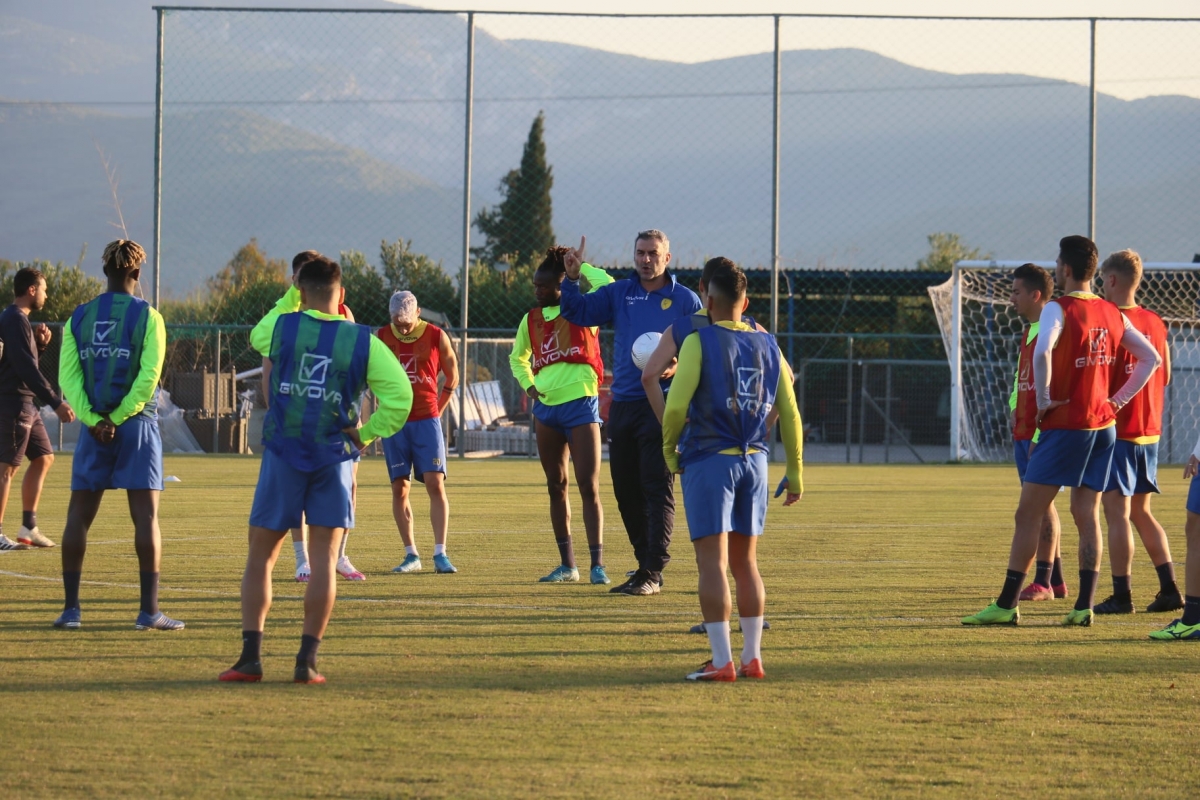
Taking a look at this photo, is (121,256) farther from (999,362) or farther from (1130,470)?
(999,362)

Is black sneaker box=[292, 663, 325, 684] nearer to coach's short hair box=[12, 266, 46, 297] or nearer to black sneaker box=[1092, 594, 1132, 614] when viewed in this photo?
black sneaker box=[1092, 594, 1132, 614]

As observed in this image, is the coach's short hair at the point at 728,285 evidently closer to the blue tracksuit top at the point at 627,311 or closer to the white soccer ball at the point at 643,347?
the white soccer ball at the point at 643,347

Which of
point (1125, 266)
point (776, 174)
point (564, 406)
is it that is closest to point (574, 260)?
point (564, 406)

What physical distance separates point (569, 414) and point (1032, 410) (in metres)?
3.05

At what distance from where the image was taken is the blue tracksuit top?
9195mm

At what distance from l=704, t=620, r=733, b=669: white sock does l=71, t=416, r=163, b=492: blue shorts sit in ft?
10.3

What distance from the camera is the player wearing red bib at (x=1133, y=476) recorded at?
8.80m

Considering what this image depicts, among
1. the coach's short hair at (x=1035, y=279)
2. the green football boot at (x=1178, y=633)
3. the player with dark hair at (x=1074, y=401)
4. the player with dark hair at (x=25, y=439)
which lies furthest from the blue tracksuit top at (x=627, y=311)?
the player with dark hair at (x=25, y=439)

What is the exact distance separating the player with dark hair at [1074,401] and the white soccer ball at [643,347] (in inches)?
87.0

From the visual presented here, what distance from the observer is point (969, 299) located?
30.2m

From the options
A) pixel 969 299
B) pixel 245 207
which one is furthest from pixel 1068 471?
pixel 245 207

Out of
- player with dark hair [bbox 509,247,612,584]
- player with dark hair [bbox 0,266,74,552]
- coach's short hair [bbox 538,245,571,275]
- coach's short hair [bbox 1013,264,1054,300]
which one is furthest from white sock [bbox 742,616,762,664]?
player with dark hair [bbox 0,266,74,552]

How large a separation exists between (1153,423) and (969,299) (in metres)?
21.7

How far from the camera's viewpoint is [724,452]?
6512mm
